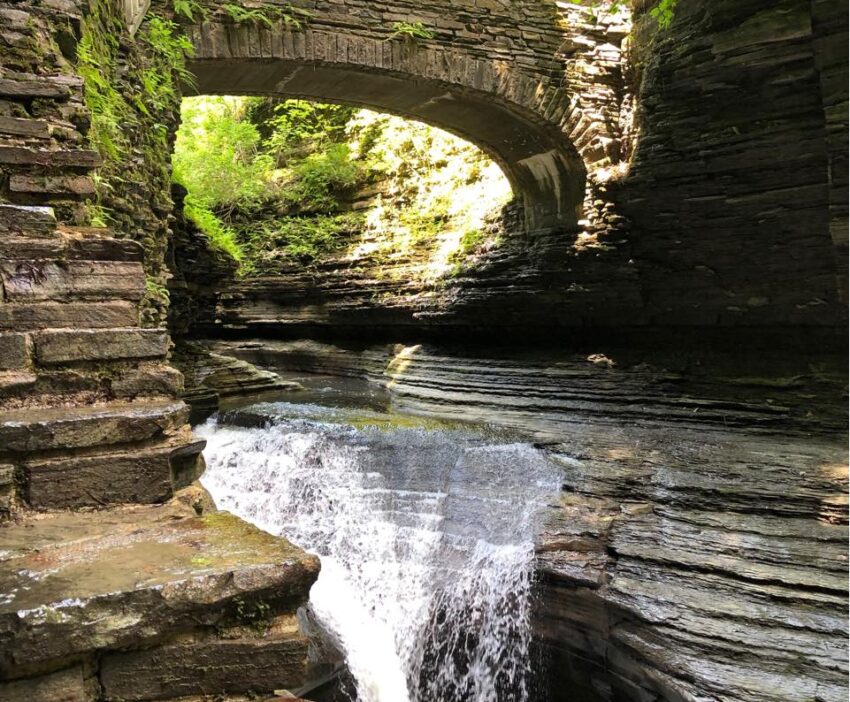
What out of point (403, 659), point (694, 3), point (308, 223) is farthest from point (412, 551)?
point (308, 223)

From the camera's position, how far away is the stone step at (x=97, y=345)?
2.23 metres

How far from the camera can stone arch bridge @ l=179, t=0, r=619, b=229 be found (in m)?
7.25

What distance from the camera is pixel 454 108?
8594 mm

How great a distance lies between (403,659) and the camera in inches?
185

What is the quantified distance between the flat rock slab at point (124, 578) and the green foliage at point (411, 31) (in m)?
6.96

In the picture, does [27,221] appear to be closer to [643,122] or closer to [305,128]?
[643,122]

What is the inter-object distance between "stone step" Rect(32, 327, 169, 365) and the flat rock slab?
57 cm

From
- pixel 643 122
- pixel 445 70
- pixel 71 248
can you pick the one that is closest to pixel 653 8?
pixel 643 122

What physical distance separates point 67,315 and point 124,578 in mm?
1120

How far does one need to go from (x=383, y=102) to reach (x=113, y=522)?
7.71m

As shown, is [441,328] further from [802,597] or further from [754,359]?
[802,597]

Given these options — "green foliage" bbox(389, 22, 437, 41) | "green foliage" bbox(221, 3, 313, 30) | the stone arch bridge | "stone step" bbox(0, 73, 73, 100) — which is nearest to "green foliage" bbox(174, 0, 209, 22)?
the stone arch bridge

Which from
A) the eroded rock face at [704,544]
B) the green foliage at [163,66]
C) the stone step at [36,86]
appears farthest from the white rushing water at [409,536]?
the stone step at [36,86]

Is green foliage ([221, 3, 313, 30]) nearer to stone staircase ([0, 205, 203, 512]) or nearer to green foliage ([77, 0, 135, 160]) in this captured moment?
green foliage ([77, 0, 135, 160])
